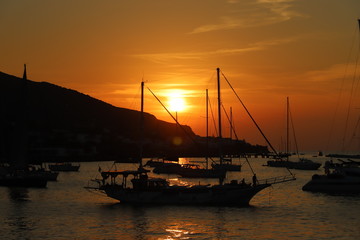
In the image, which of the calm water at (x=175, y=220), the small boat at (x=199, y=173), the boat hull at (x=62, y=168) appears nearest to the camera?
the calm water at (x=175, y=220)

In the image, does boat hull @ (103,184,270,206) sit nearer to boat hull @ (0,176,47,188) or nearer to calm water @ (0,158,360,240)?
calm water @ (0,158,360,240)

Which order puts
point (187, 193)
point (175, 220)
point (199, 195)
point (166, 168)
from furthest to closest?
point (166, 168), point (187, 193), point (199, 195), point (175, 220)

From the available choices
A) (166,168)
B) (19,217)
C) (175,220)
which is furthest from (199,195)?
(166,168)

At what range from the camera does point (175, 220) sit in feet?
177

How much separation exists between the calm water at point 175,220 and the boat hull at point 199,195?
1438mm

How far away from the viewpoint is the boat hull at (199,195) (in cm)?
6356

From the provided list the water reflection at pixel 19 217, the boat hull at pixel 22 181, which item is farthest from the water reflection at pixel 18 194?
the boat hull at pixel 22 181

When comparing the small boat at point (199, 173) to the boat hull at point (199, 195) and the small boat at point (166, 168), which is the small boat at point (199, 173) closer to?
the small boat at point (166, 168)

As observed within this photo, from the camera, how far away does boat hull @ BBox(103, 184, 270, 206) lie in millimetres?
63562

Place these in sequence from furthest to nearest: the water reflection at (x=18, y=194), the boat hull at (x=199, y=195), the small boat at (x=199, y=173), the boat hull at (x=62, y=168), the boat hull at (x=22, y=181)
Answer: the boat hull at (x=62, y=168)
the small boat at (x=199, y=173)
the boat hull at (x=22, y=181)
the water reflection at (x=18, y=194)
the boat hull at (x=199, y=195)

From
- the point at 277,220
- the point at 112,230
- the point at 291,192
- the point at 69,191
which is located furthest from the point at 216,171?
the point at 112,230

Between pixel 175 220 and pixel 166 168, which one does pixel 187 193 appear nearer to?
pixel 175 220

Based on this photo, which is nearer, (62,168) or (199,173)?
(199,173)

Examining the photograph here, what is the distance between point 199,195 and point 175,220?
33.3 ft
